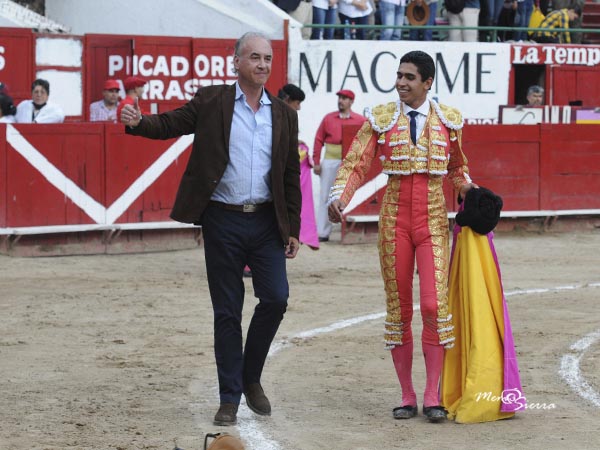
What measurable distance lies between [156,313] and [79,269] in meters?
2.56

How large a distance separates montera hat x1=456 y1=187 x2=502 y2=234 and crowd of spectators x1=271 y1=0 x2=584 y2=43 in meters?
10.9

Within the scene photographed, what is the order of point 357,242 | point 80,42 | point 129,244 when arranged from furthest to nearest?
point 80,42 → point 357,242 → point 129,244

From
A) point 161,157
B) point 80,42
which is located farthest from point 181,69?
point 161,157

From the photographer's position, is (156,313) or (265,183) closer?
(265,183)

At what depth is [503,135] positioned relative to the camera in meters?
15.2

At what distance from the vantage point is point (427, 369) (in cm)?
613

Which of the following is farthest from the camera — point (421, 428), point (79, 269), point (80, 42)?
point (80, 42)

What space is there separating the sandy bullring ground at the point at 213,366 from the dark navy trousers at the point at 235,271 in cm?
27

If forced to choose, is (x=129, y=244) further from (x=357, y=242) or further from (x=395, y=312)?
(x=395, y=312)

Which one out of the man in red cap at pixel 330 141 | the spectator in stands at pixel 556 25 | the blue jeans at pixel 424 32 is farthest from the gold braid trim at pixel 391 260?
the spectator in stands at pixel 556 25

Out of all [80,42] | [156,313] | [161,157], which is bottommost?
[156,313]

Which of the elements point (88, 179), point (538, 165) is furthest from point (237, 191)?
point (538, 165)

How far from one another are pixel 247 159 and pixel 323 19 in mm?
12010

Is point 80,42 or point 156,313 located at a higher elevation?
point 80,42
